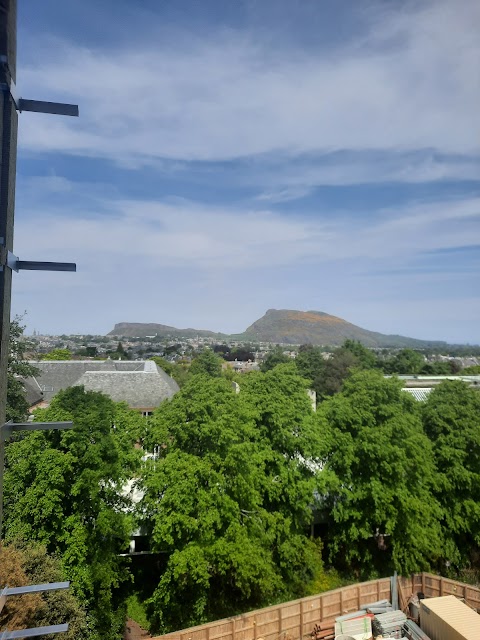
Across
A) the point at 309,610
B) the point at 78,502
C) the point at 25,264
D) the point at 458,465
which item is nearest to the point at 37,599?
the point at 78,502

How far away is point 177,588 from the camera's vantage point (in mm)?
12078

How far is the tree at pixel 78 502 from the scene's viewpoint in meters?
11.4

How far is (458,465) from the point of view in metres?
15.4

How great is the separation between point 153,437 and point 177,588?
3.82 meters

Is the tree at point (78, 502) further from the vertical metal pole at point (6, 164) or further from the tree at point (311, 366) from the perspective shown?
the tree at point (311, 366)

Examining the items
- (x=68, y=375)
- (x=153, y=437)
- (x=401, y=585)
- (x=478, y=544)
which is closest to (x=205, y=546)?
(x=153, y=437)

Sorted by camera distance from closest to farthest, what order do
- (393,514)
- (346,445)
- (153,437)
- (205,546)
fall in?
(205,546), (153,437), (393,514), (346,445)

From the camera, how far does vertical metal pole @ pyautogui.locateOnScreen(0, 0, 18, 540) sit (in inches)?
97.8

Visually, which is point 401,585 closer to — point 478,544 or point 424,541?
point 424,541

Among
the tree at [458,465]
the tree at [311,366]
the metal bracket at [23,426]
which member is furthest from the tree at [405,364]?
the metal bracket at [23,426]

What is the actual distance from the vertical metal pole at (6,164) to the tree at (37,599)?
303 inches

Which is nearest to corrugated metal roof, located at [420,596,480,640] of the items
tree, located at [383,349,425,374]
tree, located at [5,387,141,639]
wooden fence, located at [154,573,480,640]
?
wooden fence, located at [154,573,480,640]

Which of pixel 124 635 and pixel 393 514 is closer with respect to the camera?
pixel 124 635

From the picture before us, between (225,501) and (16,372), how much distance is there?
13.5 metres
